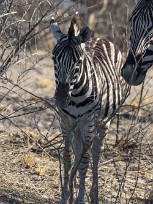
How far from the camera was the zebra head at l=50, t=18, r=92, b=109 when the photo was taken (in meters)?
5.86

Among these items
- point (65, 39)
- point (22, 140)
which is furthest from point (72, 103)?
point (22, 140)

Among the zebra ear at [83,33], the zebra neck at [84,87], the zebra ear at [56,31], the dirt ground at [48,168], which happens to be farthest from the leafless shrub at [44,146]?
the zebra ear at [83,33]

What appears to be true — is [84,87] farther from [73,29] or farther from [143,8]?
[143,8]

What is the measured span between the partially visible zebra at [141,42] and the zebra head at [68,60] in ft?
1.54

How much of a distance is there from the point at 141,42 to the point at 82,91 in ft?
2.59

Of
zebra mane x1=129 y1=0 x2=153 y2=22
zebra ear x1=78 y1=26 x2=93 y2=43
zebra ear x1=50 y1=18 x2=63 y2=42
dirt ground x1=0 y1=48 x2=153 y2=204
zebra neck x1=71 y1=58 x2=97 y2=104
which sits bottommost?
dirt ground x1=0 y1=48 x2=153 y2=204

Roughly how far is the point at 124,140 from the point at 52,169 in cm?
149

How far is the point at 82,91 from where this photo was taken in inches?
250

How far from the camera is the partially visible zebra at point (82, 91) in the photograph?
5.95 m

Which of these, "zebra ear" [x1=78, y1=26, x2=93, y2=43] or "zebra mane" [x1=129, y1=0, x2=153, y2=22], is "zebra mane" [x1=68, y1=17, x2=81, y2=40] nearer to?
"zebra ear" [x1=78, y1=26, x2=93, y2=43]

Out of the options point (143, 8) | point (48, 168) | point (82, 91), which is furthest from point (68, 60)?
point (48, 168)

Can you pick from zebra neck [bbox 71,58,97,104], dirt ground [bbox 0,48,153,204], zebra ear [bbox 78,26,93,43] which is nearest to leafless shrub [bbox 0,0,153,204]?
dirt ground [bbox 0,48,153,204]

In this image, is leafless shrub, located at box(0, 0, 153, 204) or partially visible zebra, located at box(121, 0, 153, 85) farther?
leafless shrub, located at box(0, 0, 153, 204)

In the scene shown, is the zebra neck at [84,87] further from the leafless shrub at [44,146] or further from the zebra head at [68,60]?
the leafless shrub at [44,146]
